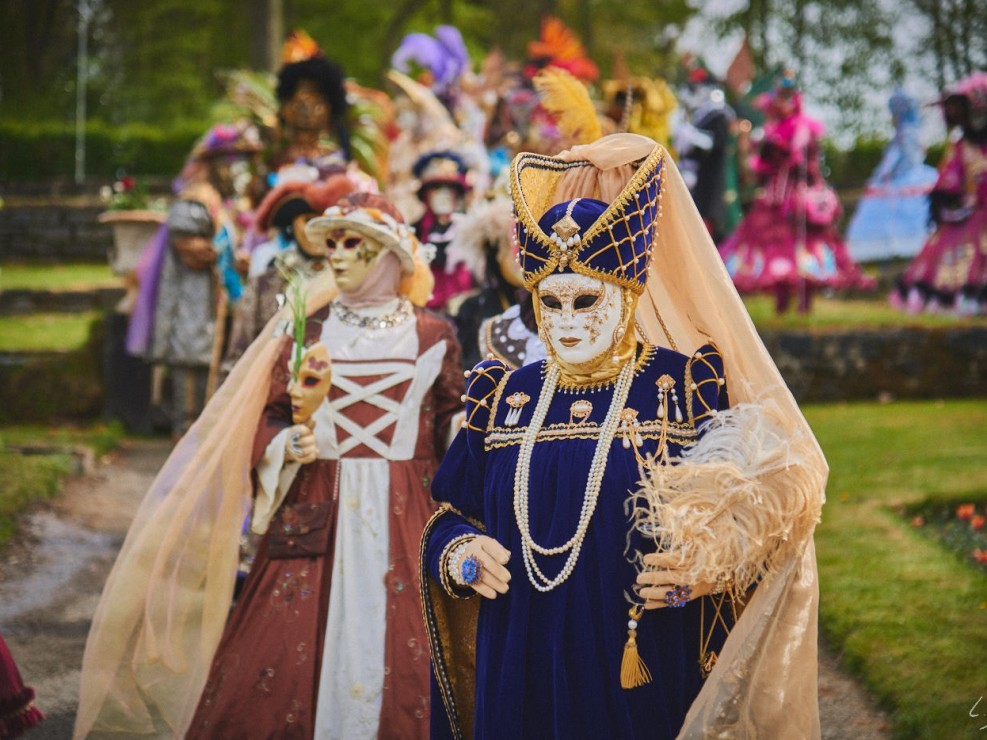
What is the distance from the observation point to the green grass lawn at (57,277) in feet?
50.9

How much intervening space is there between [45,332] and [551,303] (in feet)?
36.0

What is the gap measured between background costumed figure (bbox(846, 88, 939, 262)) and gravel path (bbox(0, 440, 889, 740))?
933 cm

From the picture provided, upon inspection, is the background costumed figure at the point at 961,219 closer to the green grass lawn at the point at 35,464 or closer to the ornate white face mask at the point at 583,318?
the green grass lawn at the point at 35,464

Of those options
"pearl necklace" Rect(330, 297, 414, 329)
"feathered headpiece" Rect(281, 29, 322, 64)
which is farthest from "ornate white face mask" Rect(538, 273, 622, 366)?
"feathered headpiece" Rect(281, 29, 322, 64)

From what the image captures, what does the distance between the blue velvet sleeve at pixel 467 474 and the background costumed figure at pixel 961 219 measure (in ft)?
29.9

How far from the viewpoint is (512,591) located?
10.7 feet

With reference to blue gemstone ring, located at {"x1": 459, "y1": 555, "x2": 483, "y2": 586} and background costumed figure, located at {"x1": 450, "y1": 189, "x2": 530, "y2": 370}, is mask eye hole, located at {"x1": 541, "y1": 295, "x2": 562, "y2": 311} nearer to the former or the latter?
blue gemstone ring, located at {"x1": 459, "y1": 555, "x2": 483, "y2": 586}

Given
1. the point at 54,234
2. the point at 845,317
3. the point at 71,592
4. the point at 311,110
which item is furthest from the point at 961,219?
the point at 54,234

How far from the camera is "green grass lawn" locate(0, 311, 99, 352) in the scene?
39.0ft

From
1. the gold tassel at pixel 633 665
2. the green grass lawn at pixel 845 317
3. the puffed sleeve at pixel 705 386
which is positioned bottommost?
the green grass lawn at pixel 845 317

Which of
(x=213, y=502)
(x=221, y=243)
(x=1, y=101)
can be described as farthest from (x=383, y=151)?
(x=1, y=101)

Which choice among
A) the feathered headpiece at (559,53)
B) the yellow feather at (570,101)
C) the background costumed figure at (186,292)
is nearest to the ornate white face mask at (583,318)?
the yellow feather at (570,101)

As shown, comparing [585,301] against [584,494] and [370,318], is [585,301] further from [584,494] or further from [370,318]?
[370,318]

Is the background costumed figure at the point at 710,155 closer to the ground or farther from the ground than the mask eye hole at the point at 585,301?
farther from the ground
